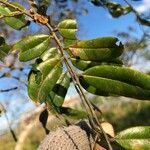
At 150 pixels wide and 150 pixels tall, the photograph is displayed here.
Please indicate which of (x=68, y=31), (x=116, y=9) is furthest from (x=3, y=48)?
(x=116, y=9)

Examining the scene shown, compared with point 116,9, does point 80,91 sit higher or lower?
higher

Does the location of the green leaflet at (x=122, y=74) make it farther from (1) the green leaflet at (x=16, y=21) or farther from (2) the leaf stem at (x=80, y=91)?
(1) the green leaflet at (x=16, y=21)

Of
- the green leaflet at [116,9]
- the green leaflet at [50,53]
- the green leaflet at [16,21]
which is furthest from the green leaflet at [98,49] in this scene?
the green leaflet at [116,9]

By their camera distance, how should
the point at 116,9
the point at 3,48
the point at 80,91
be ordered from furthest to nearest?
the point at 116,9 → the point at 3,48 → the point at 80,91

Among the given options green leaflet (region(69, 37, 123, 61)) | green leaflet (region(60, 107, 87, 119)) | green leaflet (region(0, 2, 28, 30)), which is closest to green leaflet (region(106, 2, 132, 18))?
green leaflet (region(60, 107, 87, 119))

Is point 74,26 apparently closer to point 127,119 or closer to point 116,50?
point 116,50

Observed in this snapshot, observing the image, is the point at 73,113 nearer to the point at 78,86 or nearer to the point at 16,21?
the point at 16,21
